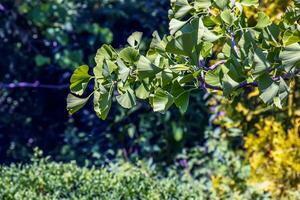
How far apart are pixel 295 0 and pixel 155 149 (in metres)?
3.17

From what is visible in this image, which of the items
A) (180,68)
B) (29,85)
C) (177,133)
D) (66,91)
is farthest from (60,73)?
(180,68)

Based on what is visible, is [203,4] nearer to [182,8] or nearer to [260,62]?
[182,8]

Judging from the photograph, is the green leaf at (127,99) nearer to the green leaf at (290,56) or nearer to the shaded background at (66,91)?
the green leaf at (290,56)

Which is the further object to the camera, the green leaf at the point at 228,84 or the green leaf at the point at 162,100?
the green leaf at the point at 162,100

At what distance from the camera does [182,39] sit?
1.89 meters

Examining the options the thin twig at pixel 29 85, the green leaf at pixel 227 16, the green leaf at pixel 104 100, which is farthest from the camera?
the thin twig at pixel 29 85

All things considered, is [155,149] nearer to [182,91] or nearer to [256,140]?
[256,140]

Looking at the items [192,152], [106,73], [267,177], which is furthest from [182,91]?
[192,152]

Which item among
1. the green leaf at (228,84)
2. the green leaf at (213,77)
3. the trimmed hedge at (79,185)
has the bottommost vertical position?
the trimmed hedge at (79,185)

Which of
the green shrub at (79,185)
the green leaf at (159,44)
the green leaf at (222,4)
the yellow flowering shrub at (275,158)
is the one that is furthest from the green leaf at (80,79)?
the yellow flowering shrub at (275,158)

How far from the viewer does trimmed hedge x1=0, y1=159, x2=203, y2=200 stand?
2.99 metres

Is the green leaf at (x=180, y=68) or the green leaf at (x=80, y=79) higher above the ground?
the green leaf at (x=180, y=68)

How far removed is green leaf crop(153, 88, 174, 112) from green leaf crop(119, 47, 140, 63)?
0.13 metres

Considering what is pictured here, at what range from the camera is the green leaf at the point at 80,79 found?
7.05 ft
